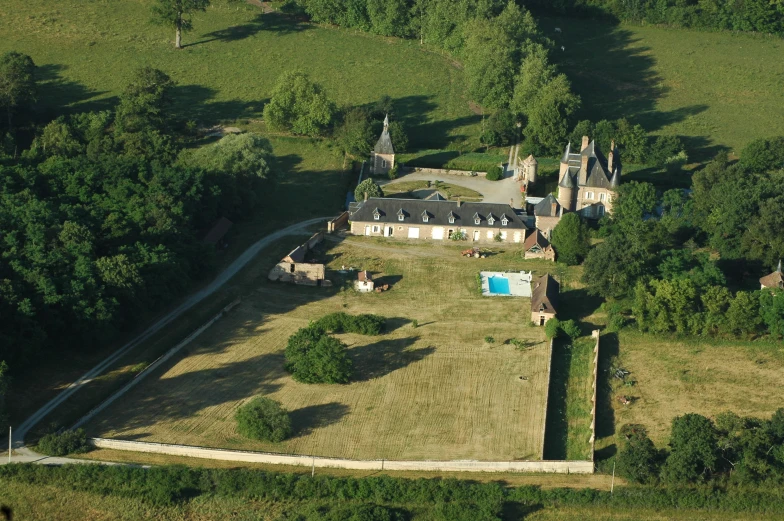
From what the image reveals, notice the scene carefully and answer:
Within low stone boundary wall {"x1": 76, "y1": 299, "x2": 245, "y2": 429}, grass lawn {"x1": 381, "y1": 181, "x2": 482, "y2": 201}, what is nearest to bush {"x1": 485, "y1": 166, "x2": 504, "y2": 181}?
grass lawn {"x1": 381, "y1": 181, "x2": 482, "y2": 201}

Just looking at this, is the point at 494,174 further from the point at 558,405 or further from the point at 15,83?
the point at 15,83

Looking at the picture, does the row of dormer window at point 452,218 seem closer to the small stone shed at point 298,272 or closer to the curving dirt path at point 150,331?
the curving dirt path at point 150,331

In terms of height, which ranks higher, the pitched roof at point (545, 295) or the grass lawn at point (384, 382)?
the pitched roof at point (545, 295)

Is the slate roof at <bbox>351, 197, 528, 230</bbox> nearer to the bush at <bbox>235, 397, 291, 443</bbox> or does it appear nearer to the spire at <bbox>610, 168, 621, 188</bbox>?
the spire at <bbox>610, 168, 621, 188</bbox>

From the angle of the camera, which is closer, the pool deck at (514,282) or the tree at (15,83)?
the pool deck at (514,282)

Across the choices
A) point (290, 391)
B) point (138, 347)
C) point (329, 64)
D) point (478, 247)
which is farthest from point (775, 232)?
point (329, 64)

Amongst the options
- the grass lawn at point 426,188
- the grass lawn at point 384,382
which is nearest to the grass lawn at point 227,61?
the grass lawn at point 426,188

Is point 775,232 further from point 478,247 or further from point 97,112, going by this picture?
point 97,112
